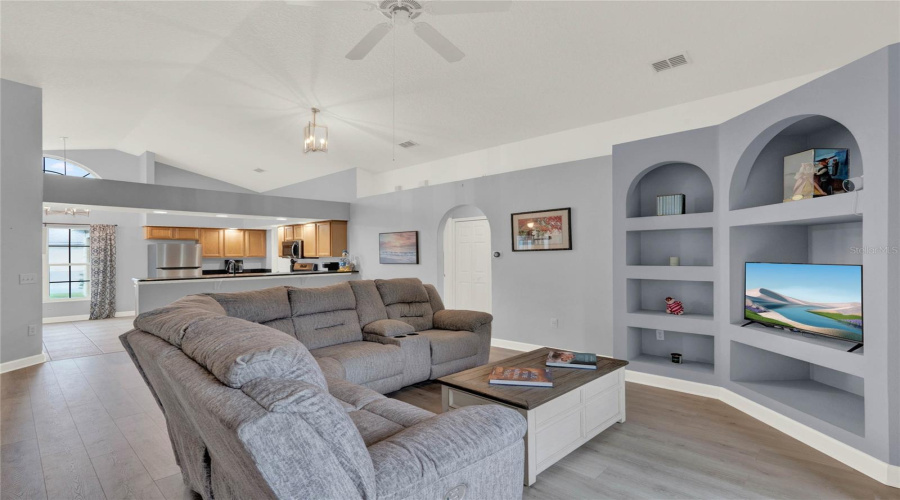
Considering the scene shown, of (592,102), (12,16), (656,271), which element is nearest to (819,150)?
(656,271)

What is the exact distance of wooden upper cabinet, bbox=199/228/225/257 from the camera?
379 inches

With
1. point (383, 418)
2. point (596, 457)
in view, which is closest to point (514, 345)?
point (596, 457)

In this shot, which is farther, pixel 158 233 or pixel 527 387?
pixel 158 233

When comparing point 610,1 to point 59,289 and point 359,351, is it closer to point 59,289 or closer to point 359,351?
point 359,351

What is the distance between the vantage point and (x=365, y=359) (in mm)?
3143

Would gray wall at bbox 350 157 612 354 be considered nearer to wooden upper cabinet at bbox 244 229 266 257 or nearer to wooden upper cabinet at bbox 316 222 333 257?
wooden upper cabinet at bbox 316 222 333 257

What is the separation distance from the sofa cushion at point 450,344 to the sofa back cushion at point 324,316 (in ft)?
2.24

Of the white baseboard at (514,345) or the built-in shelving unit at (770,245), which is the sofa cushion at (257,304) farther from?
the built-in shelving unit at (770,245)

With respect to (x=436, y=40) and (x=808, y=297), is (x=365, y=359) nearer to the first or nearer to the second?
(x=436, y=40)

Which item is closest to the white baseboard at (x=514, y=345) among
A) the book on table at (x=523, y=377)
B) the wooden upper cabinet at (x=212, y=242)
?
the book on table at (x=523, y=377)

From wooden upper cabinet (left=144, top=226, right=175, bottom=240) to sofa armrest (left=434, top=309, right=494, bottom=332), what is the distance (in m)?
7.50

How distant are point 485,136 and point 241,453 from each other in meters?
5.23

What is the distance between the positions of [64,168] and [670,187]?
10.0m

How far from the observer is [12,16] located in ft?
11.0
